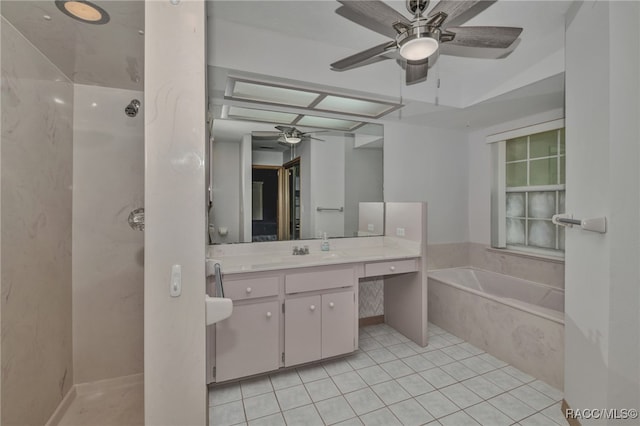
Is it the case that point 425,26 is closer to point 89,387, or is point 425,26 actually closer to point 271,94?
point 271,94

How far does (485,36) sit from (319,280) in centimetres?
185

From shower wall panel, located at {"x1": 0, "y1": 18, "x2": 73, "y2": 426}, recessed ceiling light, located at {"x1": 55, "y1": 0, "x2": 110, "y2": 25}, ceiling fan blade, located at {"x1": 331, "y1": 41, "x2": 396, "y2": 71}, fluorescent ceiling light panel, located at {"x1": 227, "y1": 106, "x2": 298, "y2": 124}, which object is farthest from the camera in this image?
fluorescent ceiling light panel, located at {"x1": 227, "y1": 106, "x2": 298, "y2": 124}

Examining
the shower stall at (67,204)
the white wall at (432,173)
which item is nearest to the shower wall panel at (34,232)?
the shower stall at (67,204)

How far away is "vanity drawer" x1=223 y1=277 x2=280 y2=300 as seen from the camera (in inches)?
75.3

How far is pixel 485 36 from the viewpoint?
62.2 inches

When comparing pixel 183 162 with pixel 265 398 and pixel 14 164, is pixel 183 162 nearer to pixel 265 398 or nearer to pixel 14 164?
pixel 14 164

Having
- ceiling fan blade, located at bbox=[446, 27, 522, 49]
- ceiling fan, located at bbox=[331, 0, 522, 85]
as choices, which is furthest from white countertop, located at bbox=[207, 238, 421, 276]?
ceiling fan blade, located at bbox=[446, 27, 522, 49]

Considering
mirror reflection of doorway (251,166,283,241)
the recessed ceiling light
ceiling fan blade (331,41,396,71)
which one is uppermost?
ceiling fan blade (331,41,396,71)

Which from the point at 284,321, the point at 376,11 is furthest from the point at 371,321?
the point at 376,11

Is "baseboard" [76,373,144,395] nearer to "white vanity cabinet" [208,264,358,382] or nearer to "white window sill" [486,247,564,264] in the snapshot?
"white vanity cabinet" [208,264,358,382]

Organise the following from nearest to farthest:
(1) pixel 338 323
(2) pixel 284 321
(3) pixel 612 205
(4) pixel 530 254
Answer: (3) pixel 612 205, (2) pixel 284 321, (1) pixel 338 323, (4) pixel 530 254

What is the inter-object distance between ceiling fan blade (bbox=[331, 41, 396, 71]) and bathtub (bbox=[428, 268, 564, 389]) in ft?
6.91

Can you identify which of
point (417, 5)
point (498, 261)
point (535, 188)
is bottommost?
point (498, 261)

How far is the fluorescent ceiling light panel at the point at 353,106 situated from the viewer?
103 inches
